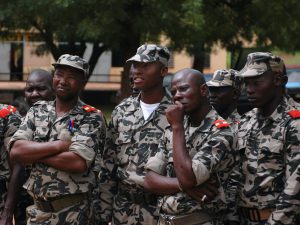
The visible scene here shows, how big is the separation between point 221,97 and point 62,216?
1836mm

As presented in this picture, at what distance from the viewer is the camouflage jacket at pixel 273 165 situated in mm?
4215

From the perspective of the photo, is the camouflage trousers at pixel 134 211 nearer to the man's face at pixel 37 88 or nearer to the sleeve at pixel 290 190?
the sleeve at pixel 290 190

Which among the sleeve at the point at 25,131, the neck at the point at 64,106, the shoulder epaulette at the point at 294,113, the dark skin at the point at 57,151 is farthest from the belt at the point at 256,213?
the sleeve at the point at 25,131

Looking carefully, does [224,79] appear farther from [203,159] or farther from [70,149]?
[203,159]

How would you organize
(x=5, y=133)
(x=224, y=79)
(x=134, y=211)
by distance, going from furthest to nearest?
(x=224, y=79)
(x=5, y=133)
(x=134, y=211)

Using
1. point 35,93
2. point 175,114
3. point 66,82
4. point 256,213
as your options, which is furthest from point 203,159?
point 35,93

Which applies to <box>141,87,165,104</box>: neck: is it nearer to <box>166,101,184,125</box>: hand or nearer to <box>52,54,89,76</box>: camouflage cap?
<box>52,54,89,76</box>: camouflage cap

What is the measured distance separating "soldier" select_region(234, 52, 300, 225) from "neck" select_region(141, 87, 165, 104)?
0.72 m

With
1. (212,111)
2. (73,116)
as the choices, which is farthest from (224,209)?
(73,116)

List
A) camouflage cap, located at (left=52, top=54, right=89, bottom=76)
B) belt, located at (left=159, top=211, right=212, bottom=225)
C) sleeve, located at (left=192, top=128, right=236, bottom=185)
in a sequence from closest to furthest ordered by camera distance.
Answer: sleeve, located at (left=192, top=128, right=236, bottom=185)
belt, located at (left=159, top=211, right=212, bottom=225)
camouflage cap, located at (left=52, top=54, right=89, bottom=76)

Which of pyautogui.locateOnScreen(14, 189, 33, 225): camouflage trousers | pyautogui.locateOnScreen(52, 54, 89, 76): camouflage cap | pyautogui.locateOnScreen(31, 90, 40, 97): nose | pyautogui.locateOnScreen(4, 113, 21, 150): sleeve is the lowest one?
pyautogui.locateOnScreen(14, 189, 33, 225): camouflage trousers

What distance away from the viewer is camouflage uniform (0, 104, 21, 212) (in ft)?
17.7

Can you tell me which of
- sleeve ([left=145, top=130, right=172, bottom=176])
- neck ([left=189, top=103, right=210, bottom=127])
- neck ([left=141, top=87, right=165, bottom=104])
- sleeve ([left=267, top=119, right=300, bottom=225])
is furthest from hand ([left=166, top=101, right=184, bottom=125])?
neck ([left=141, top=87, right=165, bottom=104])

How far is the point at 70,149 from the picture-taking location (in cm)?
482
